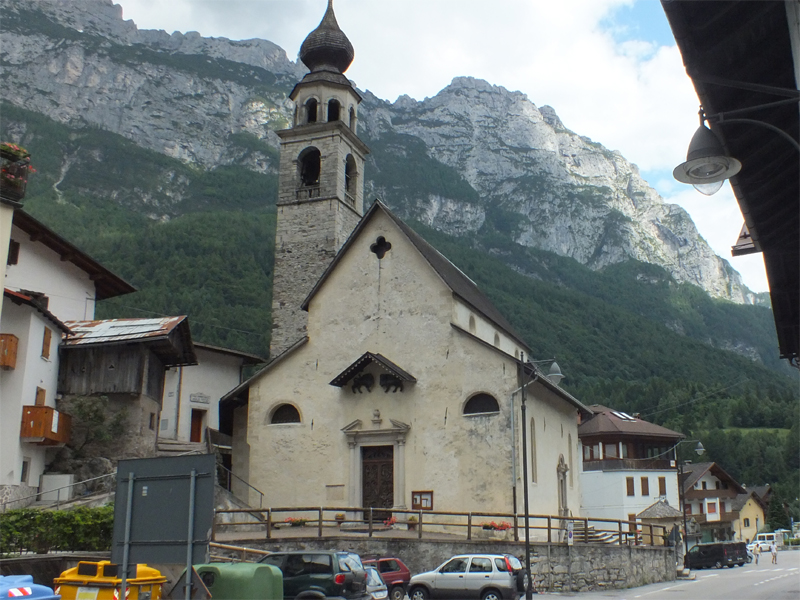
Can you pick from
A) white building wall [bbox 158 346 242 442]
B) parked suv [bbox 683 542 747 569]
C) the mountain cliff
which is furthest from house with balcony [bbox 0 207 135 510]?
the mountain cliff

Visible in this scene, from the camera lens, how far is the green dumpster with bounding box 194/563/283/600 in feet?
36.3

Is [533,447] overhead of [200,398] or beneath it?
beneath

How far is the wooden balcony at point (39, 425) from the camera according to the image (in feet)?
85.7

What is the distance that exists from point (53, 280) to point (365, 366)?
13554 mm

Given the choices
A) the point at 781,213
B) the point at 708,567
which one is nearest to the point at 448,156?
the point at 708,567

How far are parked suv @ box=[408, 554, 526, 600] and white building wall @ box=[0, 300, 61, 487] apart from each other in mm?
13039

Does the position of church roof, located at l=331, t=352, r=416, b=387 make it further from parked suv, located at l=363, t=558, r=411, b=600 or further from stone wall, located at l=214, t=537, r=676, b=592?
parked suv, located at l=363, t=558, r=411, b=600

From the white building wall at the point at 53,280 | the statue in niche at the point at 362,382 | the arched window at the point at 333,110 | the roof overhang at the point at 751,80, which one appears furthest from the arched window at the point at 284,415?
the roof overhang at the point at 751,80

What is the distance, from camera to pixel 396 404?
3089 centimetres

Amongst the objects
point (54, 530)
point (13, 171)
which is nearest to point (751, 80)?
point (13, 171)

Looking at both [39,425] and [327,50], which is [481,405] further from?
[327,50]

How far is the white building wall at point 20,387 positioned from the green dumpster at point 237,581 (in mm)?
16988

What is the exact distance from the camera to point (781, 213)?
12203 millimetres

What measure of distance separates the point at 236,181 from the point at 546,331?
52.3 meters
